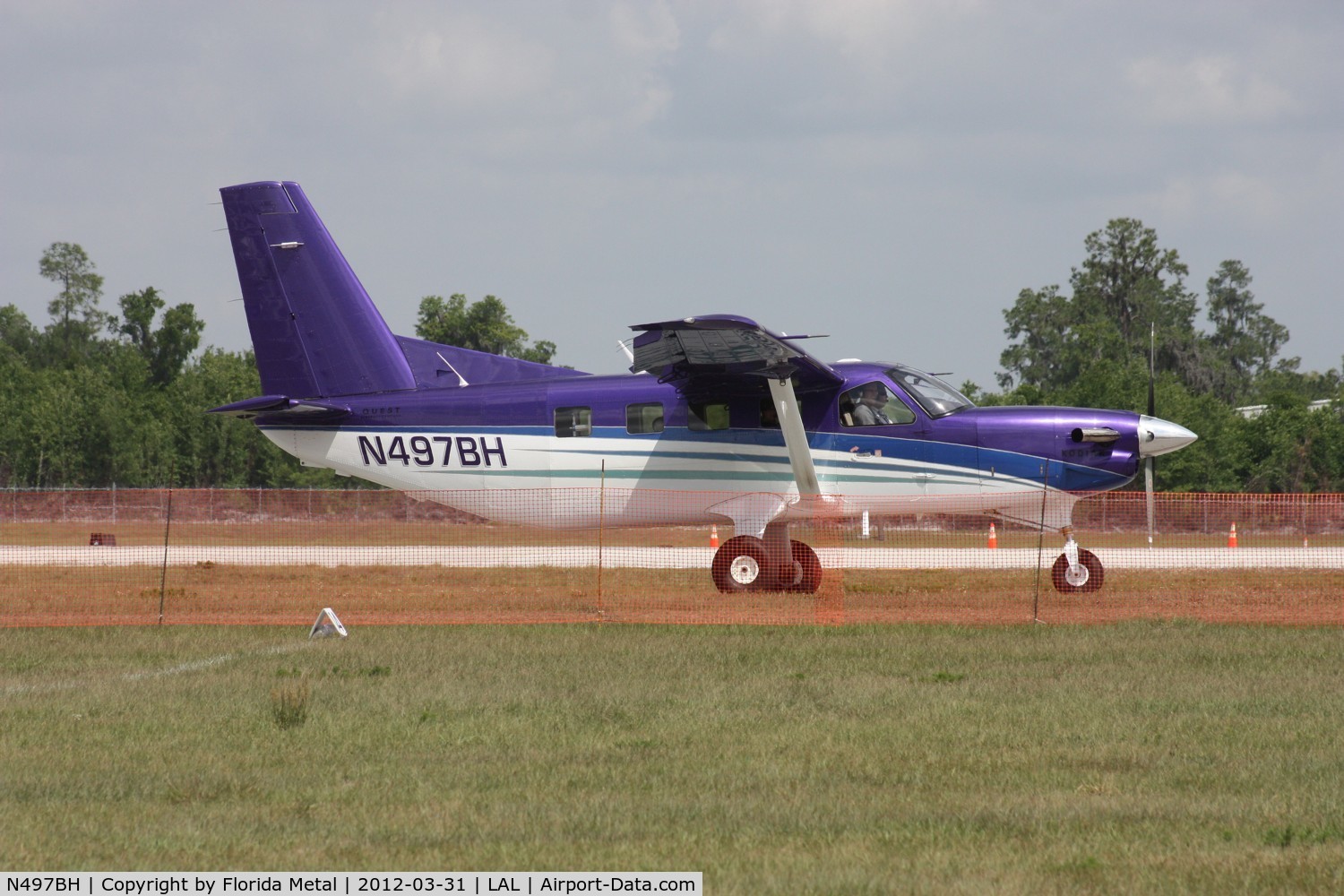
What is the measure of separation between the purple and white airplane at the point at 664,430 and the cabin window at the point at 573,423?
2cm

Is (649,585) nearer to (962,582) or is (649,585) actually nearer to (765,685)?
(962,582)

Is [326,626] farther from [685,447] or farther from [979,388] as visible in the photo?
[979,388]

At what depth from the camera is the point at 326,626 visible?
533 inches

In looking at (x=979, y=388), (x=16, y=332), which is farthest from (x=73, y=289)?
(x=979, y=388)

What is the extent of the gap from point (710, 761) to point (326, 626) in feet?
22.3

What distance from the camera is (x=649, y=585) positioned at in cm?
1773

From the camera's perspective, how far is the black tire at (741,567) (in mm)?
17344

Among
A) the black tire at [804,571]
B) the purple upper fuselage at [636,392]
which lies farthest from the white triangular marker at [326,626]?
the black tire at [804,571]

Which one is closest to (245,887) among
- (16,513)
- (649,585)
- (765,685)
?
(765,685)

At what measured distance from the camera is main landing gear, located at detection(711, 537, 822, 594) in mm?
17266

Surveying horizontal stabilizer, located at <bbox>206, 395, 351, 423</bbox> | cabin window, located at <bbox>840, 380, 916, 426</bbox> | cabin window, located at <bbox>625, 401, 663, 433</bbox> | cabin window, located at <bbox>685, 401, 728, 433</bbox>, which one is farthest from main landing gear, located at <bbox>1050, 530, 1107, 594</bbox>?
horizontal stabilizer, located at <bbox>206, 395, 351, 423</bbox>

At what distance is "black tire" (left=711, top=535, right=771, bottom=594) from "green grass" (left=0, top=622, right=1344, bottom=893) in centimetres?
460

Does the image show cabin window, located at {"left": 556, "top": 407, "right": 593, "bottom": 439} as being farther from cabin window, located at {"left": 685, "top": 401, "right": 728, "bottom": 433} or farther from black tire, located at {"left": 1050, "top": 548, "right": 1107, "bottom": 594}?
black tire, located at {"left": 1050, "top": 548, "right": 1107, "bottom": 594}

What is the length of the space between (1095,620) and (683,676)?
5.92 metres
